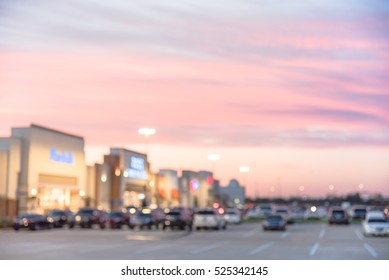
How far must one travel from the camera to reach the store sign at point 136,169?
102 m

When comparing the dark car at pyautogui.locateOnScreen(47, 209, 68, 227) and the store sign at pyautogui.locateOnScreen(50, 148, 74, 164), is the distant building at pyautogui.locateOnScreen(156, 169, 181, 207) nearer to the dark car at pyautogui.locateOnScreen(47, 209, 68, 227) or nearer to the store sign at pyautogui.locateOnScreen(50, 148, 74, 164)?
the store sign at pyautogui.locateOnScreen(50, 148, 74, 164)

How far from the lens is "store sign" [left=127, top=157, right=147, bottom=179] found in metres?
102

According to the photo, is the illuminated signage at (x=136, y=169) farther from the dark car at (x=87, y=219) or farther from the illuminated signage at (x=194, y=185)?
the dark car at (x=87, y=219)

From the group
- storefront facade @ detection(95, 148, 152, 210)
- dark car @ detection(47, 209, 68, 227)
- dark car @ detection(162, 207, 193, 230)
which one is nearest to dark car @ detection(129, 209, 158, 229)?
dark car @ detection(162, 207, 193, 230)

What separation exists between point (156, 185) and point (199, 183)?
94.2ft

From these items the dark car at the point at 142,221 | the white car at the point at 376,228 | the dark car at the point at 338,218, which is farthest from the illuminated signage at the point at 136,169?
the white car at the point at 376,228

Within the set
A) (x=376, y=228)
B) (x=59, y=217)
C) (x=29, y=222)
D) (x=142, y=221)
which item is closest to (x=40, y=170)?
(x=59, y=217)

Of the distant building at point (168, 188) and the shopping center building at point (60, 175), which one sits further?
the distant building at point (168, 188)

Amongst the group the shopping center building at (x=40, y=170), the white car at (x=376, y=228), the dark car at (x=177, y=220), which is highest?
the shopping center building at (x=40, y=170)

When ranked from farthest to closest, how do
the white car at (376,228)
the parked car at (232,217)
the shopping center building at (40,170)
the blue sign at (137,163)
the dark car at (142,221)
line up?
the blue sign at (137,163) < the parked car at (232,217) < the shopping center building at (40,170) < the dark car at (142,221) < the white car at (376,228)

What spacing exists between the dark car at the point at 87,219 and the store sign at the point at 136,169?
38045 mm

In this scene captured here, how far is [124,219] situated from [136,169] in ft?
138
